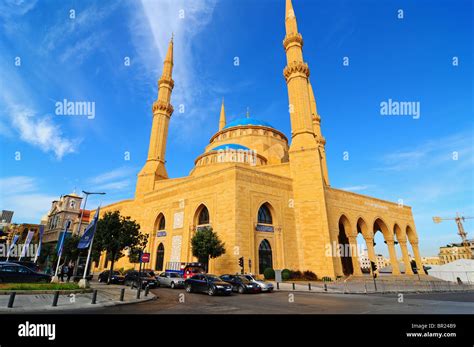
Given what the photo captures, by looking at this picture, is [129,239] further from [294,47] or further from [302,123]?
[294,47]

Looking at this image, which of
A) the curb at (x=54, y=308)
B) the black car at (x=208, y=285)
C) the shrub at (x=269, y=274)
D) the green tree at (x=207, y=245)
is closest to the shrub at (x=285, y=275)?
the shrub at (x=269, y=274)

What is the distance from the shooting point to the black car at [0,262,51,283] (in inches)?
599

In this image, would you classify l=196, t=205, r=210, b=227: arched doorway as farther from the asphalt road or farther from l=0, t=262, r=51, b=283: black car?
the asphalt road

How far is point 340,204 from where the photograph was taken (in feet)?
109

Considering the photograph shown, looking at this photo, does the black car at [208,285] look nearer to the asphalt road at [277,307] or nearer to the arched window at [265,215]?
the asphalt road at [277,307]

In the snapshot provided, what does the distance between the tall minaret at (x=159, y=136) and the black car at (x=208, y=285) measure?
2502 centimetres

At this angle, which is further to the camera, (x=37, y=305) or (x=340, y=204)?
(x=340, y=204)

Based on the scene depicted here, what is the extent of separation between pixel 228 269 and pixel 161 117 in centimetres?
2720

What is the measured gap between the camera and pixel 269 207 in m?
29.5

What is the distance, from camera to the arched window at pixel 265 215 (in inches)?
1140

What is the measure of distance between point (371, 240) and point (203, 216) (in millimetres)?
22326

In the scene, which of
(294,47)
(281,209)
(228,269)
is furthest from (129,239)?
(294,47)

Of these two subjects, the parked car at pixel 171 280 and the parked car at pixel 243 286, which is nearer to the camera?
the parked car at pixel 243 286
